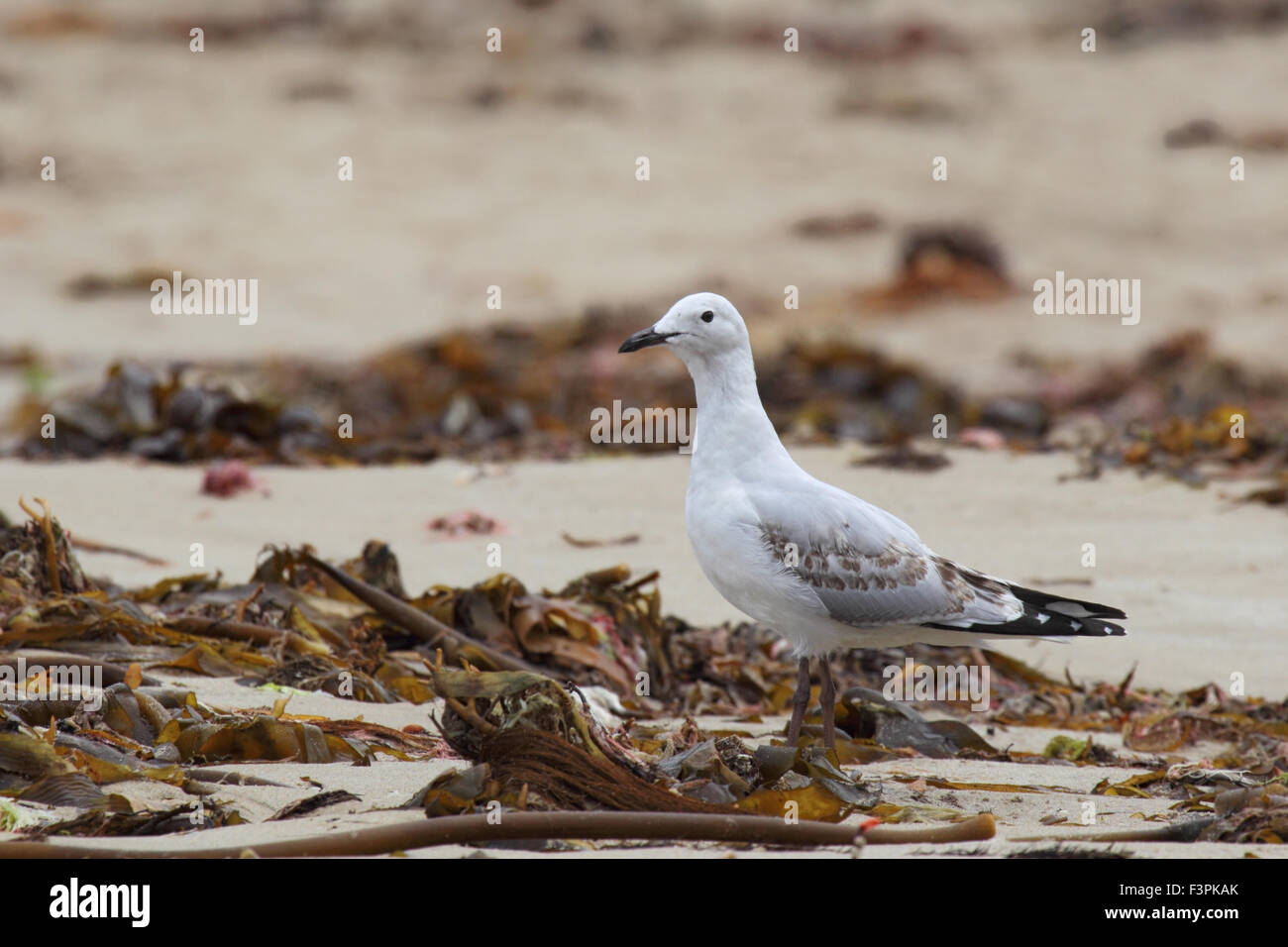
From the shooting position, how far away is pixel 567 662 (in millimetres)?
4969

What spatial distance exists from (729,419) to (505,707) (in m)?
1.27

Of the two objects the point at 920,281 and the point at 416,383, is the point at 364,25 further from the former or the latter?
the point at 416,383

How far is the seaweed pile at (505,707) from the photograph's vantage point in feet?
10.9

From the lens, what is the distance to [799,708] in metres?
4.15

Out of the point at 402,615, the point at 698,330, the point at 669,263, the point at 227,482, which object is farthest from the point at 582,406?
the point at 669,263

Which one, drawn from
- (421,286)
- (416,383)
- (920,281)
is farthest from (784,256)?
(416,383)

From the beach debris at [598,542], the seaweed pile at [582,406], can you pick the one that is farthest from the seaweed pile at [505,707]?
the seaweed pile at [582,406]

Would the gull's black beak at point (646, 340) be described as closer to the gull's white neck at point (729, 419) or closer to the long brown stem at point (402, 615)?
the gull's white neck at point (729, 419)

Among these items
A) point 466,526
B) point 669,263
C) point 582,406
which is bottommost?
point 466,526

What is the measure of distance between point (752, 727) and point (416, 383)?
19.4ft

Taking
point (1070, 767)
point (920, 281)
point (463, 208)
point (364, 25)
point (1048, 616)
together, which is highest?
point (364, 25)

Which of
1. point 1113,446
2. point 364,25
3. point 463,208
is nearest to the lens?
point 1113,446

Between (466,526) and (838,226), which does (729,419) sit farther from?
(838,226)

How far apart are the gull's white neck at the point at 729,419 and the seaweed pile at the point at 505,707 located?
72 centimetres
